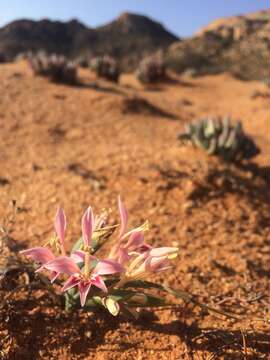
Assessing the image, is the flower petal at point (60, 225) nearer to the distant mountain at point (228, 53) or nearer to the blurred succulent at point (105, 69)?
the blurred succulent at point (105, 69)

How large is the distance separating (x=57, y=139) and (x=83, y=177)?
1.53m

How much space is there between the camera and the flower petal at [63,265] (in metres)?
1.61

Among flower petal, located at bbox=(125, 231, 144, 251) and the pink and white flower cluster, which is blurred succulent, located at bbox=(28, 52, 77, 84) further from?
→ flower petal, located at bbox=(125, 231, 144, 251)

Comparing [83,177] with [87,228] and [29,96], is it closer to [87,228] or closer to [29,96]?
[87,228]

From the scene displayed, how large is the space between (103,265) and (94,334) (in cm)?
58

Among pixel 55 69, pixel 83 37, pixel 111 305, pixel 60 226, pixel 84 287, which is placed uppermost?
pixel 83 37

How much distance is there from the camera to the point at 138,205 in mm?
3559

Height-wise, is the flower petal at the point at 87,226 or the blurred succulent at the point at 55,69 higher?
the blurred succulent at the point at 55,69

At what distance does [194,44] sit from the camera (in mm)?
21781

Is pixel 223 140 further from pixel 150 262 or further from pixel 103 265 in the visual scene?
pixel 103 265

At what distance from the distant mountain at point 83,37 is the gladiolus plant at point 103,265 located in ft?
85.6

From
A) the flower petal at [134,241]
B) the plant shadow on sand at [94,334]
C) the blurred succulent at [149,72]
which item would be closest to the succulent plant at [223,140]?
the plant shadow on sand at [94,334]

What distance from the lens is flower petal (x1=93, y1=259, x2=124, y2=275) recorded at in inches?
64.2

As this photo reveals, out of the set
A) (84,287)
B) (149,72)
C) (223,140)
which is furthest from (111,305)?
(149,72)
